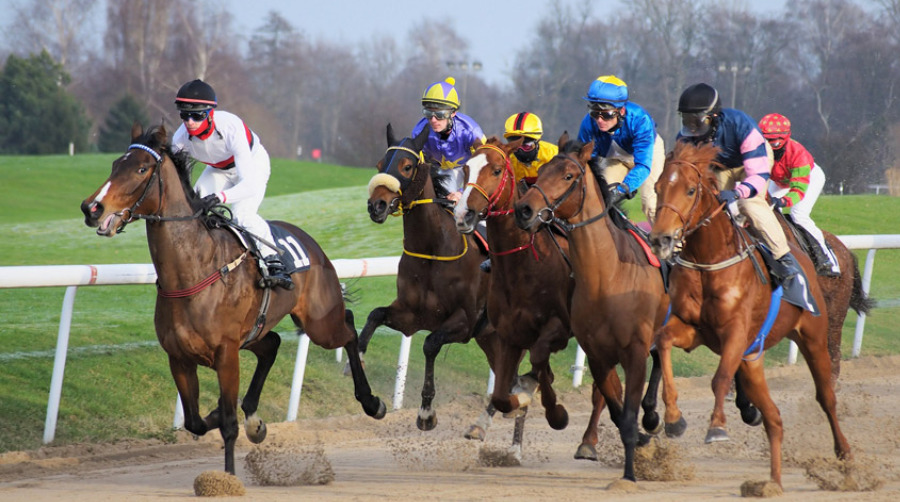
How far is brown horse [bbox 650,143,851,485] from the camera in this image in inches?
199

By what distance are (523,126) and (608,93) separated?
2.06 feet

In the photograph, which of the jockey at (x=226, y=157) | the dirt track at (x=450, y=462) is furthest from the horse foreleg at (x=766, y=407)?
the jockey at (x=226, y=157)

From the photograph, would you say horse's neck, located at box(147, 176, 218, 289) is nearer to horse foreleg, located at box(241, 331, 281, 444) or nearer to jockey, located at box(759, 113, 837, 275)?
horse foreleg, located at box(241, 331, 281, 444)

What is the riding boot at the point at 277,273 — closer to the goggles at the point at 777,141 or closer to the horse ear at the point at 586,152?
the horse ear at the point at 586,152

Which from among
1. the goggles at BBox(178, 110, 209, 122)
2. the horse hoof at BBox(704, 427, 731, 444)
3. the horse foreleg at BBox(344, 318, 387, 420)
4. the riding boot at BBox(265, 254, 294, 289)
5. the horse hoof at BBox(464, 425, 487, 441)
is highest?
the goggles at BBox(178, 110, 209, 122)

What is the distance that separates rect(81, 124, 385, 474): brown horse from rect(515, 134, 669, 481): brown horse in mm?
1644

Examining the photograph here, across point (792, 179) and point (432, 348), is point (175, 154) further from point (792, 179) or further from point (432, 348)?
point (792, 179)

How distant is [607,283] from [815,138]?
1023 inches

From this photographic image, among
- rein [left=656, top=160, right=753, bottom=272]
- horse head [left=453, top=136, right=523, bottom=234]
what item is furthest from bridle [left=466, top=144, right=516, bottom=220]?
rein [left=656, top=160, right=753, bottom=272]

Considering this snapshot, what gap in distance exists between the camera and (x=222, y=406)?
5.28 m

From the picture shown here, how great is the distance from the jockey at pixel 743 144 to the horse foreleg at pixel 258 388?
279 cm

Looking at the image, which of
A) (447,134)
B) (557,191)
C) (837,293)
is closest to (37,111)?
(447,134)

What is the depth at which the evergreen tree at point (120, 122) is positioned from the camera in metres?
36.8

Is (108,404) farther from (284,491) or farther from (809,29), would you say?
(809,29)
